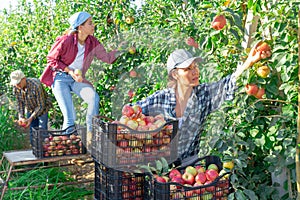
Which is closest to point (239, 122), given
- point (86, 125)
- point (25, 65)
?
point (86, 125)

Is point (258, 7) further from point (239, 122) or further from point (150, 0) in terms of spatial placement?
point (150, 0)

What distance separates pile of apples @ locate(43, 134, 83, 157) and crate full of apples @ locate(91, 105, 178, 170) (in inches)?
41.7

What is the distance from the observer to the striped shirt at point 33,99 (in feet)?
15.0

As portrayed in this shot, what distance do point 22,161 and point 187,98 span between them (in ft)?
4.70

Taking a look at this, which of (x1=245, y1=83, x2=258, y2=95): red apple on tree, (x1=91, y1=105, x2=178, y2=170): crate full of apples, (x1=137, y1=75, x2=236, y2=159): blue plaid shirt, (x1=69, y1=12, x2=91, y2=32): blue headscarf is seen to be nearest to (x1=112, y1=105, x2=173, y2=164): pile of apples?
(x1=91, y1=105, x2=178, y2=170): crate full of apples

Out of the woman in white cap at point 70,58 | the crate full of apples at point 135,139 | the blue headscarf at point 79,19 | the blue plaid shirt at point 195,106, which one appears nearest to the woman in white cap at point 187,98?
the blue plaid shirt at point 195,106

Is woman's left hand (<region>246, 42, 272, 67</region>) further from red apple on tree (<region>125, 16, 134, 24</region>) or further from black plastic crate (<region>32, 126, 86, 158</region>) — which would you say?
red apple on tree (<region>125, 16, 134, 24</region>)

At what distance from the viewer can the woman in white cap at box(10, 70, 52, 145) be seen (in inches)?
179

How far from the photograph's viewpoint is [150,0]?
4371 mm

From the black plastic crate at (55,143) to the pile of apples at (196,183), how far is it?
1.28 m

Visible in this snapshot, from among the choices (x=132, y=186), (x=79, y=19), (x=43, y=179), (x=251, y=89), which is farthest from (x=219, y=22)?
(x=43, y=179)

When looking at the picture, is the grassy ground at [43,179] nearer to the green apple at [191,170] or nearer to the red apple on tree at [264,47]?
the green apple at [191,170]

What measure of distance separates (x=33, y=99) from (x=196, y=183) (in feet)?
7.93

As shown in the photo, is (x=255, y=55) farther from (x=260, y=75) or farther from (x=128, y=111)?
(x=128, y=111)
